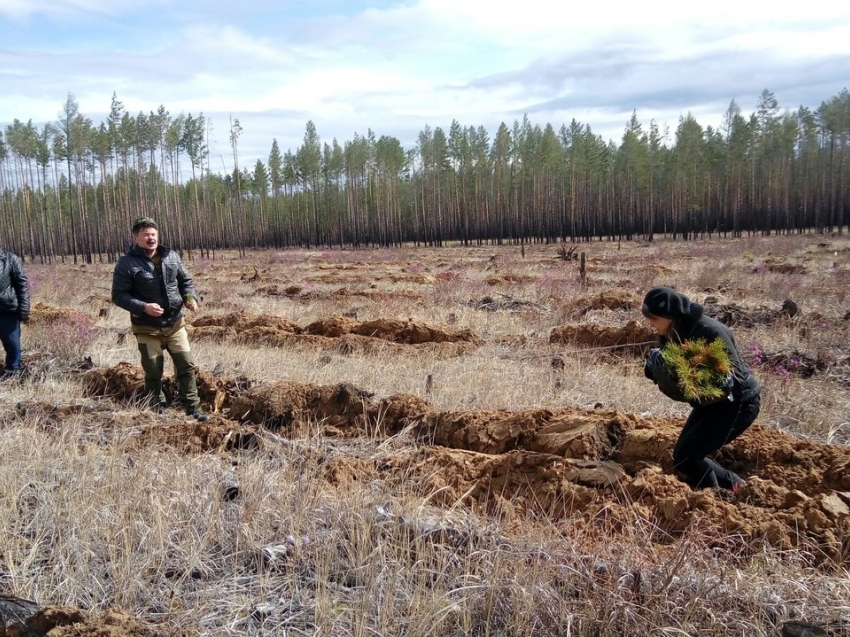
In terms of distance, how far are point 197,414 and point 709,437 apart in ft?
15.4

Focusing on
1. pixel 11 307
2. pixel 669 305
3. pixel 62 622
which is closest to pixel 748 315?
pixel 669 305

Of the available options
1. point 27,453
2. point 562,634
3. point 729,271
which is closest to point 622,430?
point 562,634

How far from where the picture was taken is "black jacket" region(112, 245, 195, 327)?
247 inches

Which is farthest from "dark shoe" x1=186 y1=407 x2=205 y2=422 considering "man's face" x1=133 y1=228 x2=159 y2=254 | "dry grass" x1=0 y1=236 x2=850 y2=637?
"man's face" x1=133 y1=228 x2=159 y2=254

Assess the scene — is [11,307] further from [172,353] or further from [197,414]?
[197,414]

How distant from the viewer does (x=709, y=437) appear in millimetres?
4012

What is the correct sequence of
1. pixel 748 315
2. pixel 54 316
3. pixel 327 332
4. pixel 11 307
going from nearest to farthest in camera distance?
1. pixel 11 307
2. pixel 748 315
3. pixel 327 332
4. pixel 54 316

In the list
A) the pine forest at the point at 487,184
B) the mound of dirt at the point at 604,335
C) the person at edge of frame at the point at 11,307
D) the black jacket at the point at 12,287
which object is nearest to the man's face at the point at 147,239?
the black jacket at the point at 12,287

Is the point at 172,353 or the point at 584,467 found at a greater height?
the point at 172,353

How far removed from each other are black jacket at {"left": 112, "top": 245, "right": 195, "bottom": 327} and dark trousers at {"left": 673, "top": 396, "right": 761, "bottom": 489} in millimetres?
4835

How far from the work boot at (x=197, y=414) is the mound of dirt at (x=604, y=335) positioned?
5261mm

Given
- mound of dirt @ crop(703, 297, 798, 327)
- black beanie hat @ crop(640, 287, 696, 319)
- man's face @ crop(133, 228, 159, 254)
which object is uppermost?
man's face @ crop(133, 228, 159, 254)

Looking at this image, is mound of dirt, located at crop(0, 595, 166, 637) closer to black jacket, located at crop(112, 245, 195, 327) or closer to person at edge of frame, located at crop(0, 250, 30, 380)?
black jacket, located at crop(112, 245, 195, 327)

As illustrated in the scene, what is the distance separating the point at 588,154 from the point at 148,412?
214 feet
